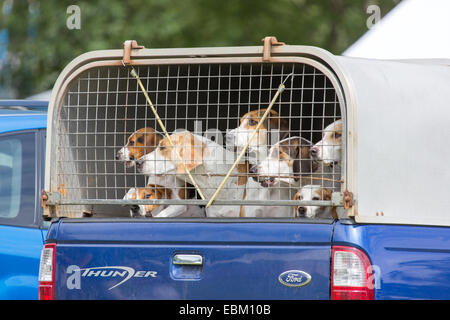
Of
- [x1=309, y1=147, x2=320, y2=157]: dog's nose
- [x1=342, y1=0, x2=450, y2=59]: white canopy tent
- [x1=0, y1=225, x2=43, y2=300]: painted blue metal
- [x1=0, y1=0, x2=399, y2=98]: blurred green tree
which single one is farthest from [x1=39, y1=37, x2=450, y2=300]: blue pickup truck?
[x1=0, y1=0, x2=399, y2=98]: blurred green tree

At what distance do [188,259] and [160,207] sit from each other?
1044mm

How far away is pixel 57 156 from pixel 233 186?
3.67 ft

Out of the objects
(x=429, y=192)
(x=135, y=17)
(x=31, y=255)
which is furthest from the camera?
(x=135, y=17)

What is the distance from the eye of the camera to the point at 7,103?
282 inches

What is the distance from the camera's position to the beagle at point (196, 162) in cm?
548

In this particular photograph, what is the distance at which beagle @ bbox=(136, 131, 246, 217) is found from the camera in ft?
18.0

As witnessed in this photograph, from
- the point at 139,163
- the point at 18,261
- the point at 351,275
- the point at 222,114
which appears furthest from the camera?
the point at 222,114

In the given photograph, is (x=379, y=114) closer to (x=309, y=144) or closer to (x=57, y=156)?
(x=309, y=144)

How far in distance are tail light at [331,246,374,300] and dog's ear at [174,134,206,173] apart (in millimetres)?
1258

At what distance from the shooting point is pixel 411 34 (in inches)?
282

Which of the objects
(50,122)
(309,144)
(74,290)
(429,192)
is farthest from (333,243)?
(50,122)

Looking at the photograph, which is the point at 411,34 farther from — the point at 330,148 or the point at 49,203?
the point at 49,203

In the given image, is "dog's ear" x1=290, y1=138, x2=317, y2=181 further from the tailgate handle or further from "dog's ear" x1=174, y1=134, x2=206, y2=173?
the tailgate handle

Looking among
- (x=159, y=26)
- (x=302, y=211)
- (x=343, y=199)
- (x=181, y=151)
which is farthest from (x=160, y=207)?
(x=159, y=26)
